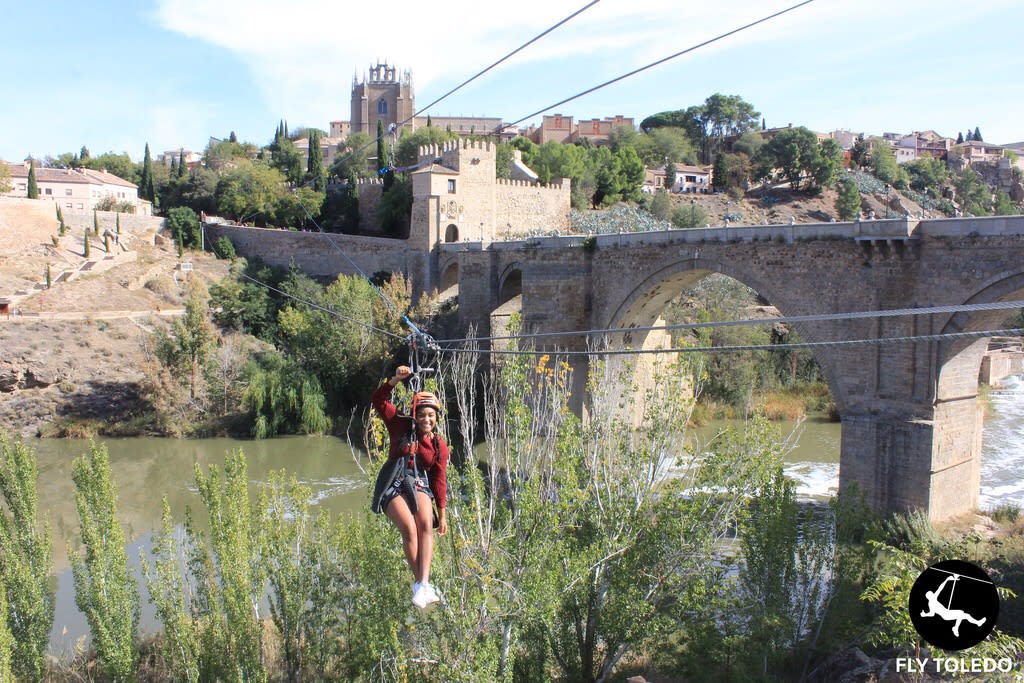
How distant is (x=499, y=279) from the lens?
845 inches

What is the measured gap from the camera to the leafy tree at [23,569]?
23.9ft

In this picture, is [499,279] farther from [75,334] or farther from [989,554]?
[989,554]

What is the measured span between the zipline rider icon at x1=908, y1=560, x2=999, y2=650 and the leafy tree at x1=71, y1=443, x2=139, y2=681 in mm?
6012

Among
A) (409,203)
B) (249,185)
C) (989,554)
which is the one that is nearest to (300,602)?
(989,554)

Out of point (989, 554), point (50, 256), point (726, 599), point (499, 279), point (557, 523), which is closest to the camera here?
point (557, 523)

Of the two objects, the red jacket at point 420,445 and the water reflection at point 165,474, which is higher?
the red jacket at point 420,445

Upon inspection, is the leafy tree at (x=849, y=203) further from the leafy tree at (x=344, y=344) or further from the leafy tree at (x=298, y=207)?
the leafy tree at (x=344, y=344)

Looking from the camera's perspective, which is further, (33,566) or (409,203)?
(409,203)

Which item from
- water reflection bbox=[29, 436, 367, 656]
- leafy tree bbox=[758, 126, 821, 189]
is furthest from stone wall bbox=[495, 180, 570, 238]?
leafy tree bbox=[758, 126, 821, 189]

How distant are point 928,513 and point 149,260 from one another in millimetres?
24756

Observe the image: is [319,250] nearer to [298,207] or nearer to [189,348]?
[298,207]

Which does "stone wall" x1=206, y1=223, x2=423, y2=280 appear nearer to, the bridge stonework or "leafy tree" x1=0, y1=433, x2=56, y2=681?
the bridge stonework

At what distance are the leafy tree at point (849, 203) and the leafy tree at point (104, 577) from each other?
3638 cm

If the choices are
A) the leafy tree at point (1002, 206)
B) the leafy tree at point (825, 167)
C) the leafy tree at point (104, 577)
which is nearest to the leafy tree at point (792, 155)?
the leafy tree at point (825, 167)
